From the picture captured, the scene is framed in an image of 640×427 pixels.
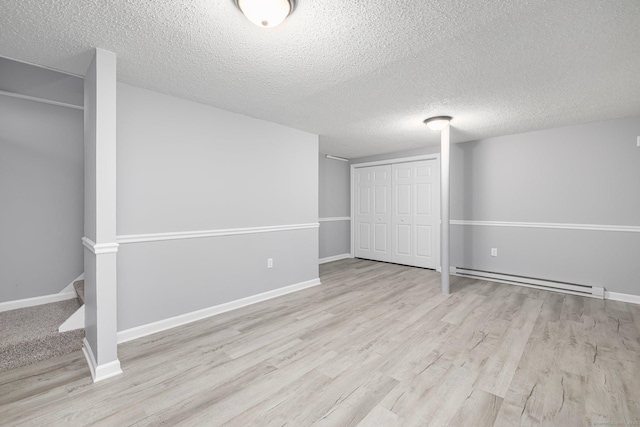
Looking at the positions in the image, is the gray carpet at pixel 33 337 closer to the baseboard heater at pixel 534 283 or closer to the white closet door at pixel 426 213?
the white closet door at pixel 426 213

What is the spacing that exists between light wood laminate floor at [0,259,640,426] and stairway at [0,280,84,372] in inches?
3.8

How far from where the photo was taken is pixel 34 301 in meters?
2.87

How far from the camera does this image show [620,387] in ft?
5.79

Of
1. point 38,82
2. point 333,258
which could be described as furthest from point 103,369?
point 333,258

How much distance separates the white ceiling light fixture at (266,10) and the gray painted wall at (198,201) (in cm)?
159

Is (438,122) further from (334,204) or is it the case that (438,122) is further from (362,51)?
(334,204)

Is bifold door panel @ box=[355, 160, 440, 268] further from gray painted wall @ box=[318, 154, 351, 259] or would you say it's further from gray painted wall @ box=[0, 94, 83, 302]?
gray painted wall @ box=[0, 94, 83, 302]

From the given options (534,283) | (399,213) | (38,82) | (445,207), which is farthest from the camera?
(399,213)

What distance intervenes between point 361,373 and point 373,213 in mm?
4267

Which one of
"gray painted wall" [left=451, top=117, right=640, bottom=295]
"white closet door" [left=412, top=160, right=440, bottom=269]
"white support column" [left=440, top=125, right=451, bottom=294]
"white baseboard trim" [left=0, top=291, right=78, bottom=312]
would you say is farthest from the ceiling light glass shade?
"white baseboard trim" [left=0, top=291, right=78, bottom=312]

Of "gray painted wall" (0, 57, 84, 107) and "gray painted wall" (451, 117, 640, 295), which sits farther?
"gray painted wall" (451, 117, 640, 295)

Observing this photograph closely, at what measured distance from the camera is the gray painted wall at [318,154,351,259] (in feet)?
18.9

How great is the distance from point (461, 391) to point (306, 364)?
41.2 inches

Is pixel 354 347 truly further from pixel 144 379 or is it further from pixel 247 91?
pixel 247 91
